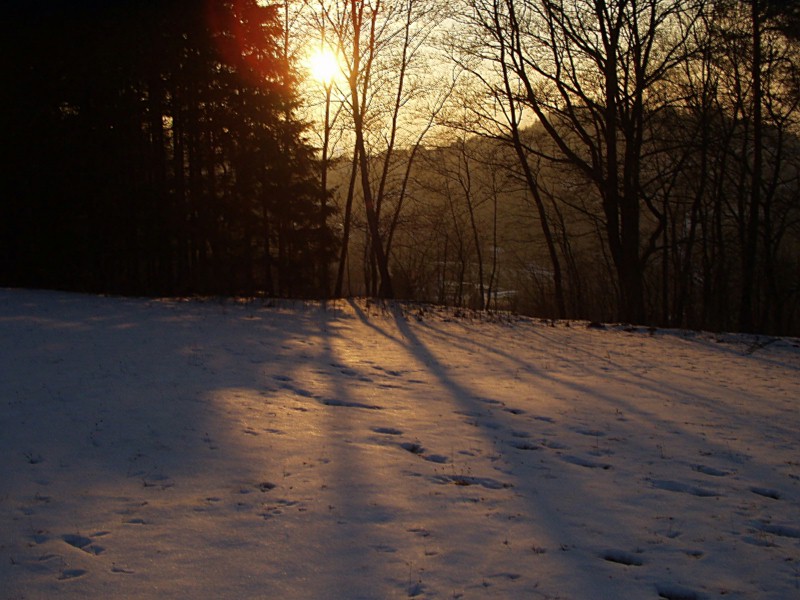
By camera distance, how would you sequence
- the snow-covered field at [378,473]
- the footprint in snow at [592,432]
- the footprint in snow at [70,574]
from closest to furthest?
the footprint in snow at [70,574]
the snow-covered field at [378,473]
the footprint in snow at [592,432]

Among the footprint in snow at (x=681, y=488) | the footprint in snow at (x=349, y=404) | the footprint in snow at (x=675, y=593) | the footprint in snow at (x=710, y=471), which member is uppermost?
the footprint in snow at (x=349, y=404)

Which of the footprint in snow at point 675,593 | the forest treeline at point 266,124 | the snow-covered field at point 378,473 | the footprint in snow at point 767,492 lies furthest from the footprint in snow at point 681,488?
the forest treeline at point 266,124

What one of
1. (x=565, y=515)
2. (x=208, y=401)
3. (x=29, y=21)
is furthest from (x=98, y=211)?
(x=565, y=515)

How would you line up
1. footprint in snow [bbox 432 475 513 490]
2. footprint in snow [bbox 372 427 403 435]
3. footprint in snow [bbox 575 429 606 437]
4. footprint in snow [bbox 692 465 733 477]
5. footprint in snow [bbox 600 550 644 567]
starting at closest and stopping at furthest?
footprint in snow [bbox 600 550 644 567], footprint in snow [bbox 432 475 513 490], footprint in snow [bbox 692 465 733 477], footprint in snow [bbox 372 427 403 435], footprint in snow [bbox 575 429 606 437]

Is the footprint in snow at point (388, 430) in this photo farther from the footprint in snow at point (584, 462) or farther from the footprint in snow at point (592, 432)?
the footprint in snow at point (592, 432)

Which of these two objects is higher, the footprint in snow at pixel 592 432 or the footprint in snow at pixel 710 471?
the footprint in snow at pixel 592 432

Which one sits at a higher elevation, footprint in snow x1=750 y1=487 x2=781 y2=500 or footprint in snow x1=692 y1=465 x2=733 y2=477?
footprint in snow x1=692 y1=465 x2=733 y2=477

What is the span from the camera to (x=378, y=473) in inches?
246

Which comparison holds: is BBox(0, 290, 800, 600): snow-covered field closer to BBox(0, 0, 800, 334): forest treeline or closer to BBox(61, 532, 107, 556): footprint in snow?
BBox(61, 532, 107, 556): footprint in snow

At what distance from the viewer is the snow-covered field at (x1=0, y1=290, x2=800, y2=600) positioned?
4.37 meters

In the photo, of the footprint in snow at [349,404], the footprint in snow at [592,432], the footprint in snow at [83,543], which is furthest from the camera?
the footprint in snow at [349,404]

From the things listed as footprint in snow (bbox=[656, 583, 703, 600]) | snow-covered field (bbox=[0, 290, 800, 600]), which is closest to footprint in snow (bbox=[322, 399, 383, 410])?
snow-covered field (bbox=[0, 290, 800, 600])

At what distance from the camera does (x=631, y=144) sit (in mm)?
21547

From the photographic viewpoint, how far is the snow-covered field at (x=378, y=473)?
4.37 metres
